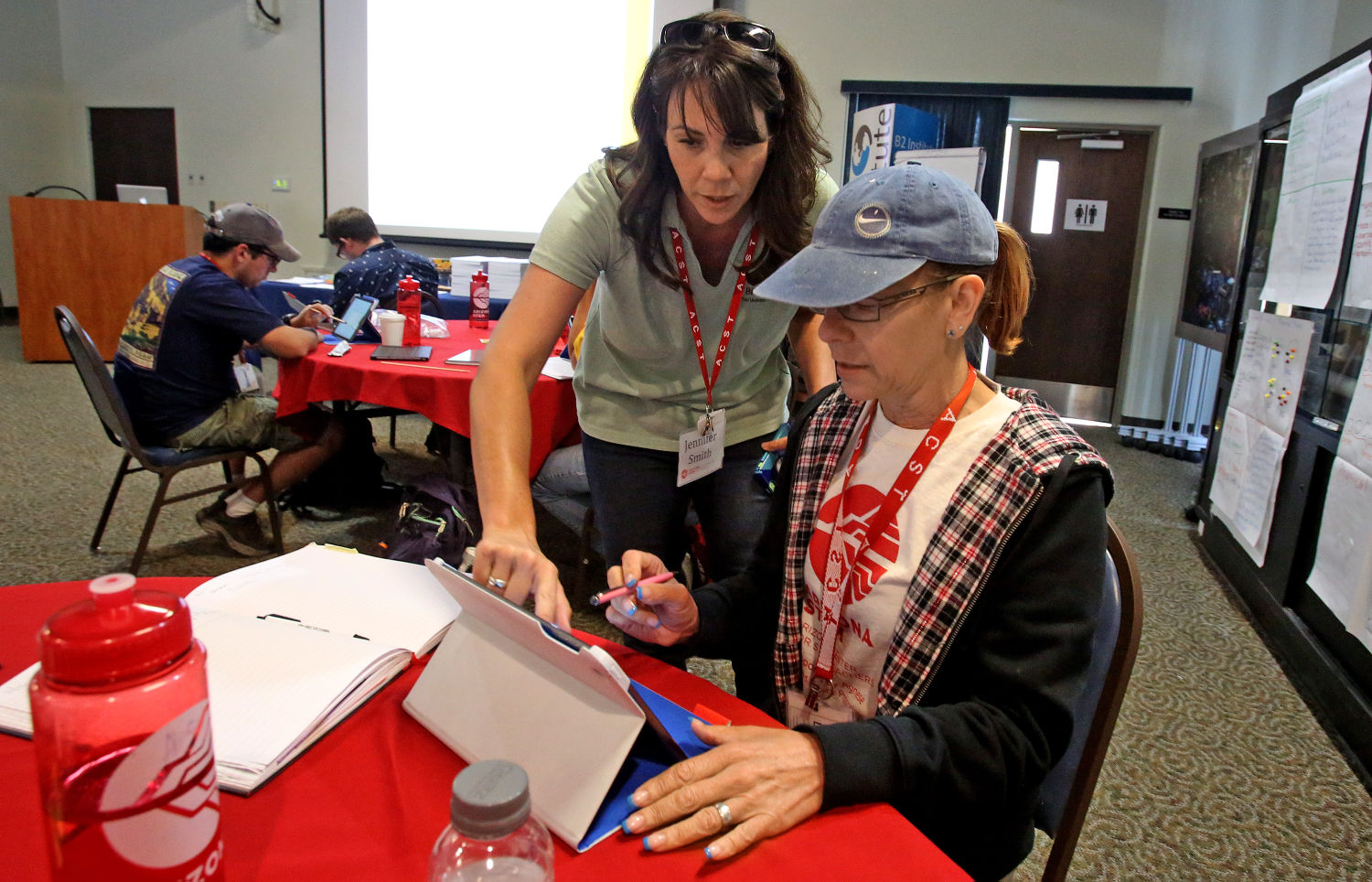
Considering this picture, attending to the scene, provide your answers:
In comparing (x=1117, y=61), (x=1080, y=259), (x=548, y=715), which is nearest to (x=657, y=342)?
(x=548, y=715)

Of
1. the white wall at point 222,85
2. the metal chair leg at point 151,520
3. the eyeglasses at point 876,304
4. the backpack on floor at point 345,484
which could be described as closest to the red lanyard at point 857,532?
the eyeglasses at point 876,304

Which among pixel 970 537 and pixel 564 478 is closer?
pixel 970 537

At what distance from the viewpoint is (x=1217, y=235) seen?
4680mm

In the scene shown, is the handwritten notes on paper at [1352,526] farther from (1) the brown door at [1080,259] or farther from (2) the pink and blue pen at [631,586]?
(1) the brown door at [1080,259]

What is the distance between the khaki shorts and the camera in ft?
9.58

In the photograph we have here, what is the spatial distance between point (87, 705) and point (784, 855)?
0.50m

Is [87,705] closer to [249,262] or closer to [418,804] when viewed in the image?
[418,804]

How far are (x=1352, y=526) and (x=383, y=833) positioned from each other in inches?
105

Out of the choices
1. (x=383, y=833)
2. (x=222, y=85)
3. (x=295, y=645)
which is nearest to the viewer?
(x=383, y=833)

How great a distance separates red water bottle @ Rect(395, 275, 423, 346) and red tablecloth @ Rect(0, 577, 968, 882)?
2.68 metres

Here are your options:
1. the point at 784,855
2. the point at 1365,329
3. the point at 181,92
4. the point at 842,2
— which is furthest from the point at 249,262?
the point at 181,92

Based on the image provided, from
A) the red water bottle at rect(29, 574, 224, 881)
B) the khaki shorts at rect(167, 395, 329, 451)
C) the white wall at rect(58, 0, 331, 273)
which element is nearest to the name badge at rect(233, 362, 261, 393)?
the khaki shorts at rect(167, 395, 329, 451)

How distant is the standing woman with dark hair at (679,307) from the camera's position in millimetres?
1258

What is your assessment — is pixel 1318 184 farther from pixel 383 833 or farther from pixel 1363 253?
pixel 383 833
